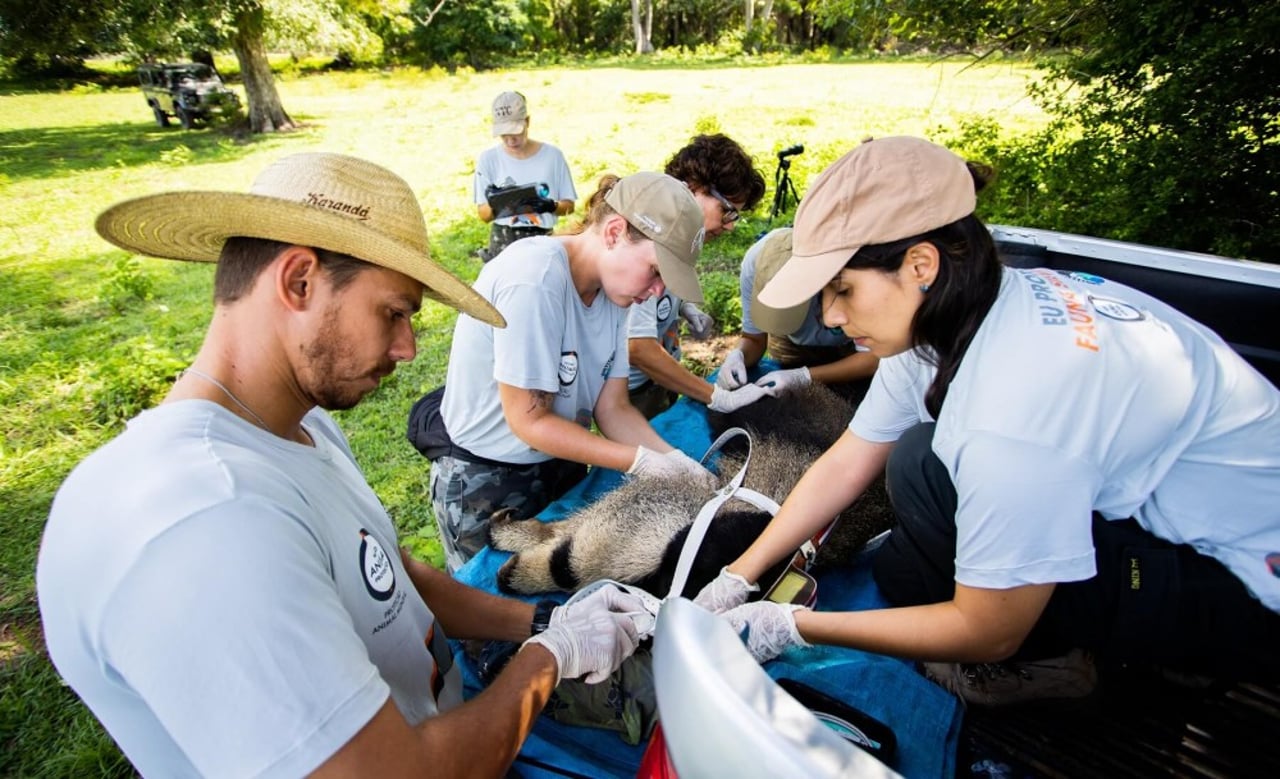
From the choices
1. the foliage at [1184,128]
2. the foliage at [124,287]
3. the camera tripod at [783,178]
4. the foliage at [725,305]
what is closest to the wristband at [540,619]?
the camera tripod at [783,178]

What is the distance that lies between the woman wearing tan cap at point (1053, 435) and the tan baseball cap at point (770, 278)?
63.8 inches

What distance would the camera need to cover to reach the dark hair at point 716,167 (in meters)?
3.87

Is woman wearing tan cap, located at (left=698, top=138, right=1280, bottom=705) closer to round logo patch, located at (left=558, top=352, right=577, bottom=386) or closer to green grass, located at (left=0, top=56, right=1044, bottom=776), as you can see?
round logo patch, located at (left=558, top=352, right=577, bottom=386)

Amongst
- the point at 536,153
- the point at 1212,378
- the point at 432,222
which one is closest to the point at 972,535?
the point at 1212,378

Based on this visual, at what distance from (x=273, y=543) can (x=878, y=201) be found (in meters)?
1.53

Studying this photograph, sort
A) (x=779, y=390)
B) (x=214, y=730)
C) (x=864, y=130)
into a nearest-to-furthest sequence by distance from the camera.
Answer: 1. (x=214, y=730)
2. (x=779, y=390)
3. (x=864, y=130)

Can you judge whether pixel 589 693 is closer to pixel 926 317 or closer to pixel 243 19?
pixel 926 317

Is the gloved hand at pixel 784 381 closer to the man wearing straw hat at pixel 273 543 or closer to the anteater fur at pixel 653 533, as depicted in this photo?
the anteater fur at pixel 653 533

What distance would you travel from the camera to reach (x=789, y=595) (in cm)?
242

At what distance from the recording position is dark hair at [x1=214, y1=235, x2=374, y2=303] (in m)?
1.41

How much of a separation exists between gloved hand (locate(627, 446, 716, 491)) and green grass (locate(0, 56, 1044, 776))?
4.83 feet

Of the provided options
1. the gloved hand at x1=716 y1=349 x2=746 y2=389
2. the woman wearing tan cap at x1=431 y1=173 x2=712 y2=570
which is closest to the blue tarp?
the woman wearing tan cap at x1=431 y1=173 x2=712 y2=570

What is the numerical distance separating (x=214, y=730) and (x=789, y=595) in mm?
1849

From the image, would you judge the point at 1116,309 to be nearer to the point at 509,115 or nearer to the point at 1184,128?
the point at 509,115
